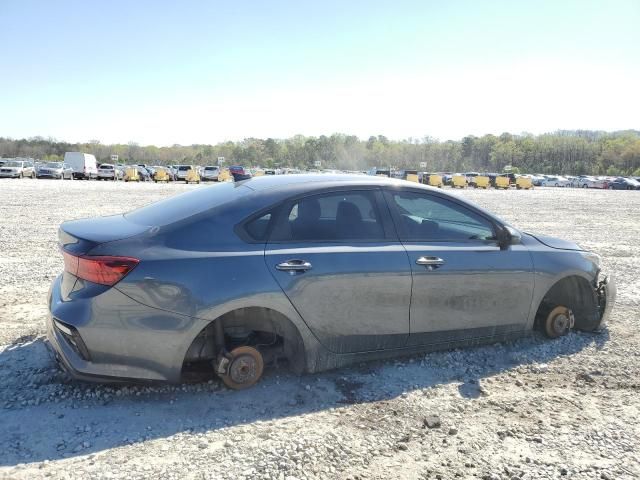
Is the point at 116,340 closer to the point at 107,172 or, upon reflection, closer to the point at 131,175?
the point at 107,172

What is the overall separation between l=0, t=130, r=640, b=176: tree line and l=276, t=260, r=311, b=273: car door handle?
4619 inches

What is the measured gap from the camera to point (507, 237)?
4297 millimetres

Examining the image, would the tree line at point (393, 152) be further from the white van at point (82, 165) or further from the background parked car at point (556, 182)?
the white van at point (82, 165)

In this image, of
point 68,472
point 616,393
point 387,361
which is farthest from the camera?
point 387,361

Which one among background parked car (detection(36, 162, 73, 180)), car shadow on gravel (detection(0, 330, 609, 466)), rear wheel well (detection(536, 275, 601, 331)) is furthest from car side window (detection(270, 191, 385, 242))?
background parked car (detection(36, 162, 73, 180))

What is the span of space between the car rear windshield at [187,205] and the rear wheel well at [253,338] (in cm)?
81

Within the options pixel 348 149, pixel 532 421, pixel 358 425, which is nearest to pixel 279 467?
pixel 358 425

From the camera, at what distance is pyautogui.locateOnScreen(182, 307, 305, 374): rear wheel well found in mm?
3424

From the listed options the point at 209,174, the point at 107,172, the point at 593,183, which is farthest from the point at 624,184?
the point at 107,172

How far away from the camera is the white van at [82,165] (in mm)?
45781

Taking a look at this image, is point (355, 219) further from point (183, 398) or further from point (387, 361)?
point (183, 398)

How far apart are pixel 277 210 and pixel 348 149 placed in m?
150

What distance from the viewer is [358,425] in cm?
319

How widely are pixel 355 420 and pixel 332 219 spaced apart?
4.80 ft
